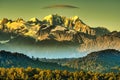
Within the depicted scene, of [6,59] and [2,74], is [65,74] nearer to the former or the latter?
[2,74]

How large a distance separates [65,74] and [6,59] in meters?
83.6

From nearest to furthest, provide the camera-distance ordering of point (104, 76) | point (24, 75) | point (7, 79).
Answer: point (7, 79) → point (24, 75) → point (104, 76)

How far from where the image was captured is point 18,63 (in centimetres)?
15975

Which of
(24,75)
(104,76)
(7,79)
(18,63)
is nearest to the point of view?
(7,79)

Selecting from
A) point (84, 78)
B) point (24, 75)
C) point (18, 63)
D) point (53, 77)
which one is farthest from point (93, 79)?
point (18, 63)

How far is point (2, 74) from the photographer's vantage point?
74.5 metres

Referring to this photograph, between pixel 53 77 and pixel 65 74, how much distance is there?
377cm

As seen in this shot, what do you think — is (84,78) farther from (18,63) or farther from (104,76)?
(18,63)

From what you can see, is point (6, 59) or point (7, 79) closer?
point (7, 79)

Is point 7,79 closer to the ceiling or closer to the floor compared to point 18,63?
closer to the floor

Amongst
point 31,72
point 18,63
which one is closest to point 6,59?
point 18,63

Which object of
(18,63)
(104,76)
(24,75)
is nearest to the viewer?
(24,75)

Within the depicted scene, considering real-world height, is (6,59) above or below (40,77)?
above

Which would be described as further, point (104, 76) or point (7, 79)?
point (104, 76)
